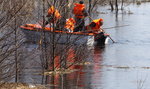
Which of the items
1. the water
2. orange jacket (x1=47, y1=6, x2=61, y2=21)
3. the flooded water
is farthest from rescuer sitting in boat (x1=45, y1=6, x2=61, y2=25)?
the water

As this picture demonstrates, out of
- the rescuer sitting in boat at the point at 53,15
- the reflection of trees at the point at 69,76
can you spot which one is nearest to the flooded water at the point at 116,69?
the reflection of trees at the point at 69,76

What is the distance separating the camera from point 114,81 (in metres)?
14.0

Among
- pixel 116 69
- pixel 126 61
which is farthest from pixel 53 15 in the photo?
pixel 126 61

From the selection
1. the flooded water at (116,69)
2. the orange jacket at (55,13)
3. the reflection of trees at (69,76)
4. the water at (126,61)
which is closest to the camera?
the reflection of trees at (69,76)

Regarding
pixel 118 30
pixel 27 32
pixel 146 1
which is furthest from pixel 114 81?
pixel 146 1

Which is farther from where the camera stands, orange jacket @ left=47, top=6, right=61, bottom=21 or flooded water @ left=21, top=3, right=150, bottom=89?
orange jacket @ left=47, top=6, right=61, bottom=21

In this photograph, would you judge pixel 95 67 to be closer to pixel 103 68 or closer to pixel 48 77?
pixel 103 68

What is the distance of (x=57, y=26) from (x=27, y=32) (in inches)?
444

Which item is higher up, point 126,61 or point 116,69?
point 116,69

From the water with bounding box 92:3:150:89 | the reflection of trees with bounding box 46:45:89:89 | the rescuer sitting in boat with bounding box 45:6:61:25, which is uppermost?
the rescuer sitting in boat with bounding box 45:6:61:25

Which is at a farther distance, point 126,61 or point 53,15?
point 126,61

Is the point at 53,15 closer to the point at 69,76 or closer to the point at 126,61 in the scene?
the point at 69,76

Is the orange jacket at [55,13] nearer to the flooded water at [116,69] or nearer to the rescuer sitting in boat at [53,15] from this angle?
the rescuer sitting in boat at [53,15]

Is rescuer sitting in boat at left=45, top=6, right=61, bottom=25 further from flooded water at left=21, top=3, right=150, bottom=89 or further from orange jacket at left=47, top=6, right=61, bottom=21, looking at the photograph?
flooded water at left=21, top=3, right=150, bottom=89
